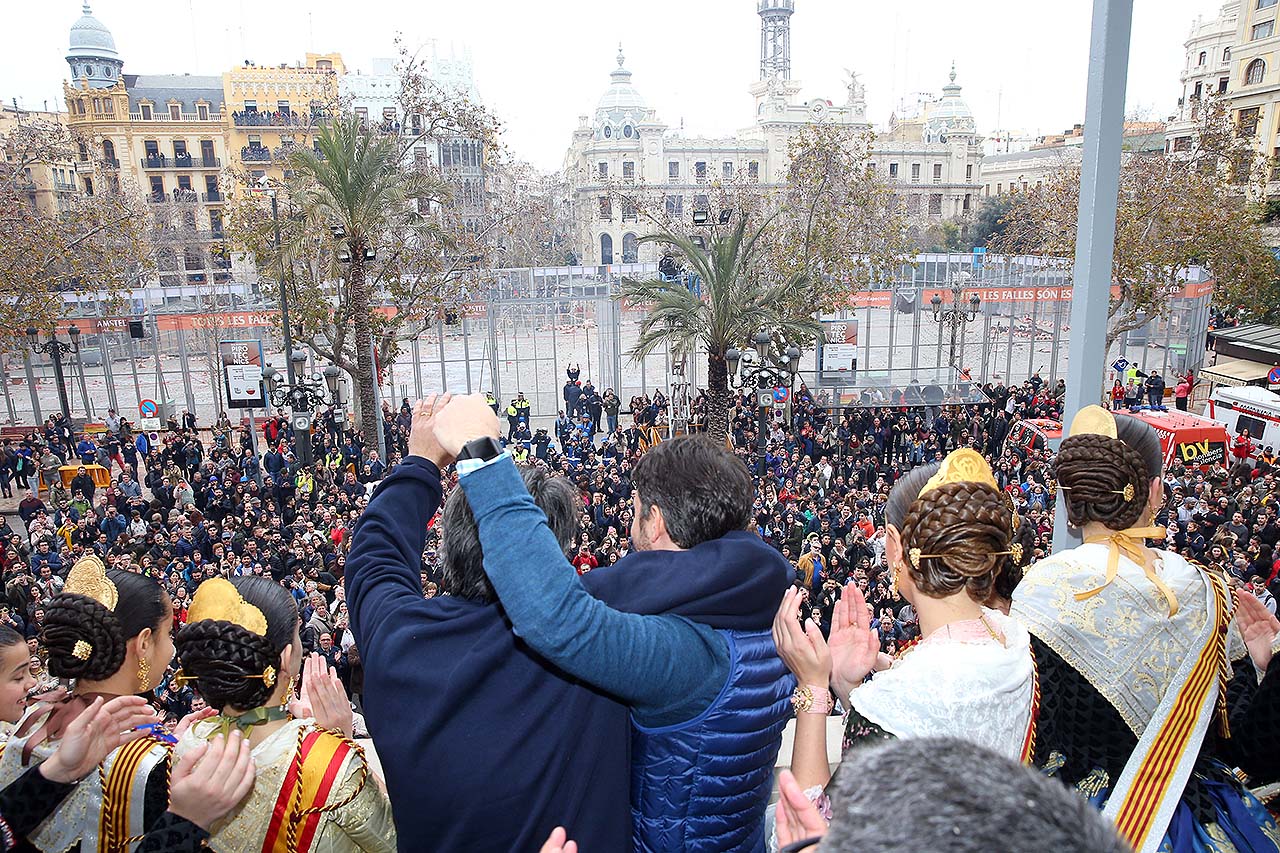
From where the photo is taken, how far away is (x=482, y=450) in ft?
5.31

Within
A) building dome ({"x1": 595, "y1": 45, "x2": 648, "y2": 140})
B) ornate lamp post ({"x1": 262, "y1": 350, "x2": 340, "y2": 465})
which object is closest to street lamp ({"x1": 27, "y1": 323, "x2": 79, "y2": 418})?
ornate lamp post ({"x1": 262, "y1": 350, "x2": 340, "y2": 465})

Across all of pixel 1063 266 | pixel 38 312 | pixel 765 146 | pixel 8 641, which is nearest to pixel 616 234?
pixel 765 146

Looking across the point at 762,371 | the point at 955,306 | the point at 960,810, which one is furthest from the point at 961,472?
the point at 955,306

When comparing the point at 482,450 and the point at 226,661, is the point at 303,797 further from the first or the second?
the point at 482,450

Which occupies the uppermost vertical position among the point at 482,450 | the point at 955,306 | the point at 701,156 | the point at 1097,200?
the point at 701,156

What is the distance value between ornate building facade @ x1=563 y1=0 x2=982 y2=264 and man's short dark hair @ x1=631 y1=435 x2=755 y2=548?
70471 millimetres

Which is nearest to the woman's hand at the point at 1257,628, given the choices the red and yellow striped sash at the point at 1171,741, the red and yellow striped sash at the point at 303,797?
the red and yellow striped sash at the point at 1171,741

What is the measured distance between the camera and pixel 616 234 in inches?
3029

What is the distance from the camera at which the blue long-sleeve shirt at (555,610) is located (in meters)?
1.52

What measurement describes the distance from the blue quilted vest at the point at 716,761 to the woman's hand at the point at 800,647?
0.03 m

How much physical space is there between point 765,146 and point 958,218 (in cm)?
1836

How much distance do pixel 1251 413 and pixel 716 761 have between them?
19.2m

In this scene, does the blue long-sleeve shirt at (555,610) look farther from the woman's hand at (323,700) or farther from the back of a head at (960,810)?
the woman's hand at (323,700)

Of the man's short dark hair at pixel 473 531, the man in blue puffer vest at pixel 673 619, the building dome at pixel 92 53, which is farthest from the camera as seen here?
the building dome at pixel 92 53
